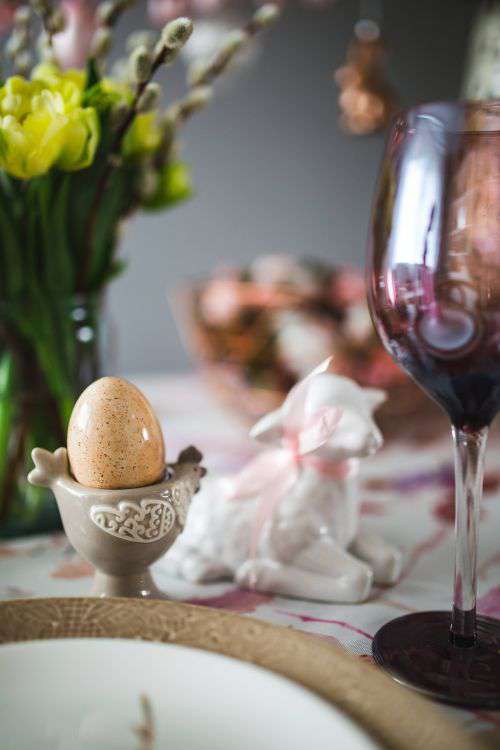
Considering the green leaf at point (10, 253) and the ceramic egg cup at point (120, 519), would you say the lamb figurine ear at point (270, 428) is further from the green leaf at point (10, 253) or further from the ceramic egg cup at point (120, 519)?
the green leaf at point (10, 253)

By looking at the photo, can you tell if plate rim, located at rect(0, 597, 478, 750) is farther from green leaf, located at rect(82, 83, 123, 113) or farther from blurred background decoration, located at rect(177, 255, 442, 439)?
blurred background decoration, located at rect(177, 255, 442, 439)

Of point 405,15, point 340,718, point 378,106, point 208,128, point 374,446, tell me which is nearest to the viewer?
point 340,718

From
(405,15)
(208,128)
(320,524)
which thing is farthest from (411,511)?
(405,15)

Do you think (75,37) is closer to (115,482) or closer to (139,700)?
(115,482)

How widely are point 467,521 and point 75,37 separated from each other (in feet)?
1.70

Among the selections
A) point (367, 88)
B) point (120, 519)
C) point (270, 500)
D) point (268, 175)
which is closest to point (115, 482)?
point (120, 519)

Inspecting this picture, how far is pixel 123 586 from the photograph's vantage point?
418 millimetres

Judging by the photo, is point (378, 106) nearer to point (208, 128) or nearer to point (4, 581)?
point (208, 128)

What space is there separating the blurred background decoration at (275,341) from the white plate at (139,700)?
1.79ft

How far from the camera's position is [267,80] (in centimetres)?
223

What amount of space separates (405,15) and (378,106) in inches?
39.9

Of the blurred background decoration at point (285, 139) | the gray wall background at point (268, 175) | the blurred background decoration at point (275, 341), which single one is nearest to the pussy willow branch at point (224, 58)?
the blurred background decoration at point (275, 341)

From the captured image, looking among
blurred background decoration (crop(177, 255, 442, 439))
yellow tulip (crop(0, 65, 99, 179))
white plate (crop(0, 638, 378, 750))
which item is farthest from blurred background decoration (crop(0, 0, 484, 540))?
white plate (crop(0, 638, 378, 750))

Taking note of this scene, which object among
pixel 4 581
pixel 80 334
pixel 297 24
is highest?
pixel 297 24
